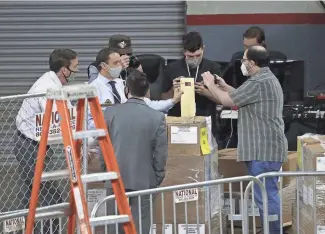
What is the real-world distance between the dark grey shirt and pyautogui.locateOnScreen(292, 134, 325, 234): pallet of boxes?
272 millimetres

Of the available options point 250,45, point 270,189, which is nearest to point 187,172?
point 270,189

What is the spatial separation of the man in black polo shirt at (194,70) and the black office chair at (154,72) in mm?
140

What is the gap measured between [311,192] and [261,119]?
940 mm

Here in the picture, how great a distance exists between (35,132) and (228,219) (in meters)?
2.25

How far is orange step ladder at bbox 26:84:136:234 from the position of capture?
5574 millimetres

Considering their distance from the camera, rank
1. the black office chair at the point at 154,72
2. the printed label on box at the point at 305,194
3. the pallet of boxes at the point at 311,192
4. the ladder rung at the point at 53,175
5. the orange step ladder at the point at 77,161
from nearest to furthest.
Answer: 1. the orange step ladder at the point at 77,161
2. the ladder rung at the point at 53,175
3. the pallet of boxes at the point at 311,192
4. the printed label on box at the point at 305,194
5. the black office chair at the point at 154,72

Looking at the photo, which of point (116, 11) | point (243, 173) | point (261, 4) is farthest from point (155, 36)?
point (243, 173)

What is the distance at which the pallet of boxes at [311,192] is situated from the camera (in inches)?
303

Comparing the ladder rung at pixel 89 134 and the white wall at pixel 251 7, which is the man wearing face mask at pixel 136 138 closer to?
the ladder rung at pixel 89 134

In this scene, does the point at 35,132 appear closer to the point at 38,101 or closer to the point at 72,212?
the point at 38,101

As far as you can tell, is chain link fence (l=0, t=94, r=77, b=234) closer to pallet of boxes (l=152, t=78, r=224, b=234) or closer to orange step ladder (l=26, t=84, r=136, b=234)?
pallet of boxes (l=152, t=78, r=224, b=234)

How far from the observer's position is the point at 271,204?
27.2ft

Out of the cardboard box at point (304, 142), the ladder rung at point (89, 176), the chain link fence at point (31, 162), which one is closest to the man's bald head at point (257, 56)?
the cardboard box at point (304, 142)

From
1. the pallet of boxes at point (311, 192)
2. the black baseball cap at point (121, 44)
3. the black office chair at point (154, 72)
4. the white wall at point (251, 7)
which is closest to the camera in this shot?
the pallet of boxes at point (311, 192)
